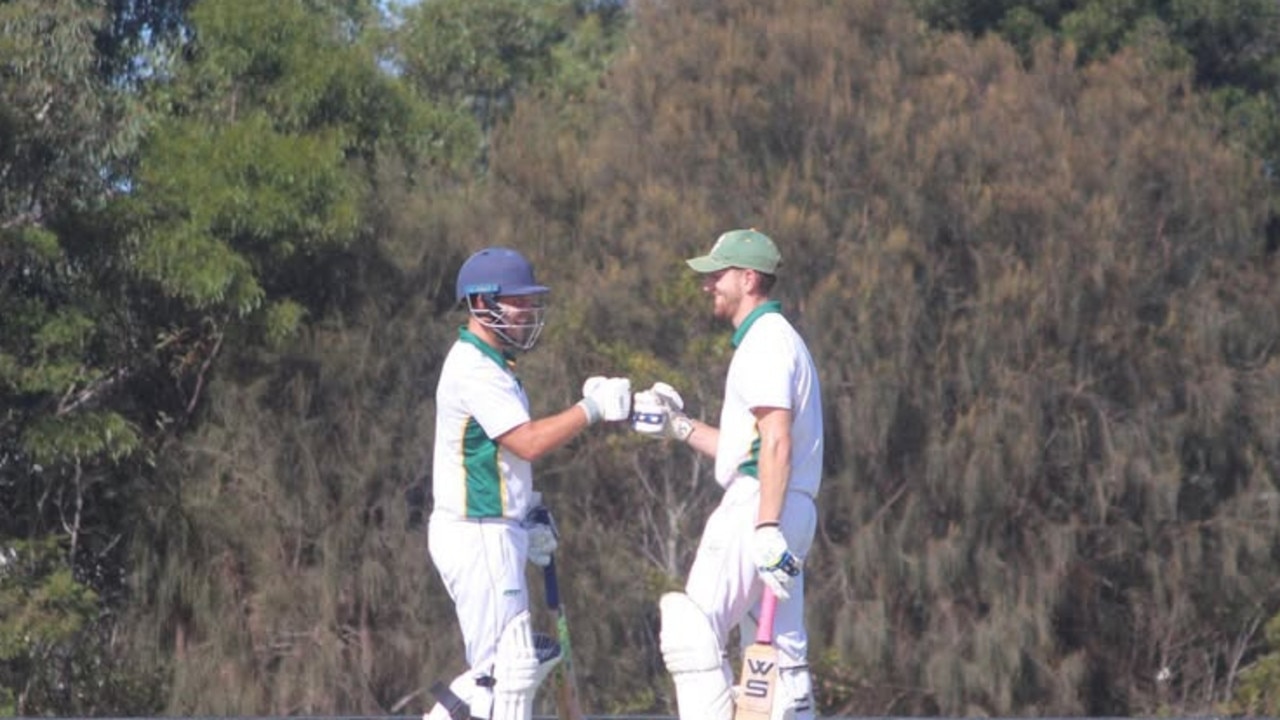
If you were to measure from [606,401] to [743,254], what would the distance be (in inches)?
26.4

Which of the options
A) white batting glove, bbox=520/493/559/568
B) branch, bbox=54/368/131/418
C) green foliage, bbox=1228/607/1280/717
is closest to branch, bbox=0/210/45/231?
branch, bbox=54/368/131/418

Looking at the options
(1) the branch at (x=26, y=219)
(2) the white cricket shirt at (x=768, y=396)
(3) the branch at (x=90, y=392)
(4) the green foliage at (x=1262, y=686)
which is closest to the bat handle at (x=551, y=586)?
(2) the white cricket shirt at (x=768, y=396)

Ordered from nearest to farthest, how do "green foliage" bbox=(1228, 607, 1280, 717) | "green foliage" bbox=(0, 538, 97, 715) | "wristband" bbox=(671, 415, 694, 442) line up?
1. "wristband" bbox=(671, 415, 694, 442)
2. "green foliage" bbox=(0, 538, 97, 715)
3. "green foliage" bbox=(1228, 607, 1280, 717)

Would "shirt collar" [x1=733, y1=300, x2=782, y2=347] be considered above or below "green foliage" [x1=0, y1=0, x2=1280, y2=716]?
below

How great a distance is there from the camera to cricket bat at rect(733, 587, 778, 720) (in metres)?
6.52

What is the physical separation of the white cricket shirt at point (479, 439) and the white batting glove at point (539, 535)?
0.13 meters

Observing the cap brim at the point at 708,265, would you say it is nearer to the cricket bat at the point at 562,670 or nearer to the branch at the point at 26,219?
the cricket bat at the point at 562,670

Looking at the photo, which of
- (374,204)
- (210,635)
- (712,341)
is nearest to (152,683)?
(210,635)

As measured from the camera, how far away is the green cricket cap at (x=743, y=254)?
22.4 ft

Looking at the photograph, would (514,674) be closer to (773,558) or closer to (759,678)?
(759,678)

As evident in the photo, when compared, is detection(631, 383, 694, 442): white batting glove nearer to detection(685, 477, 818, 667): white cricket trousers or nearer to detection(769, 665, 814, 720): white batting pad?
detection(685, 477, 818, 667): white cricket trousers

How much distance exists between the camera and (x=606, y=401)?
680 centimetres

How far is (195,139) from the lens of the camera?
19.1 metres

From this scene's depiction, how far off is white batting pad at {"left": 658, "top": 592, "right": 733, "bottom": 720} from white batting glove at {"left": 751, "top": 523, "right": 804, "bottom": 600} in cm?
31
